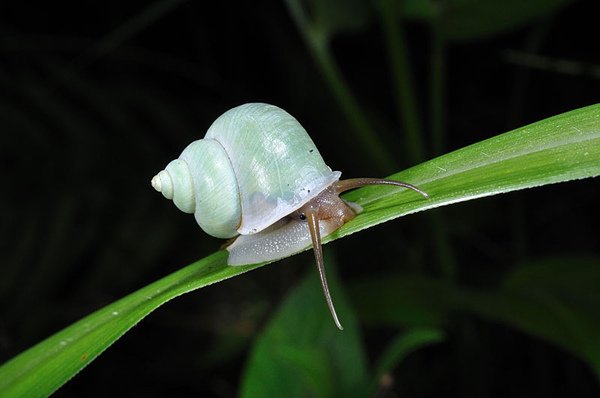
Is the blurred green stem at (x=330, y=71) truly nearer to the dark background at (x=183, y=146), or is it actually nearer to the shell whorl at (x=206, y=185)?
the dark background at (x=183, y=146)

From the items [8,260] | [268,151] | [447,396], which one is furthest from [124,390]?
[268,151]

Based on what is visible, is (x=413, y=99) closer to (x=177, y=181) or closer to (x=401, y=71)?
(x=401, y=71)

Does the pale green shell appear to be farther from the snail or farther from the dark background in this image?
the dark background

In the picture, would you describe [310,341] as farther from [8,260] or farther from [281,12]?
[281,12]

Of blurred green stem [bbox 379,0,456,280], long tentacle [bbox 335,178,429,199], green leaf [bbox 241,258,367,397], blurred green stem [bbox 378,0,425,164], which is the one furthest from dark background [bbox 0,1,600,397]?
long tentacle [bbox 335,178,429,199]

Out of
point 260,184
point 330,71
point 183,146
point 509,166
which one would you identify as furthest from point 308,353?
point 183,146

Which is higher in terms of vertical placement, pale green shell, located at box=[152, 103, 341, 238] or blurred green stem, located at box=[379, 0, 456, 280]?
pale green shell, located at box=[152, 103, 341, 238]
